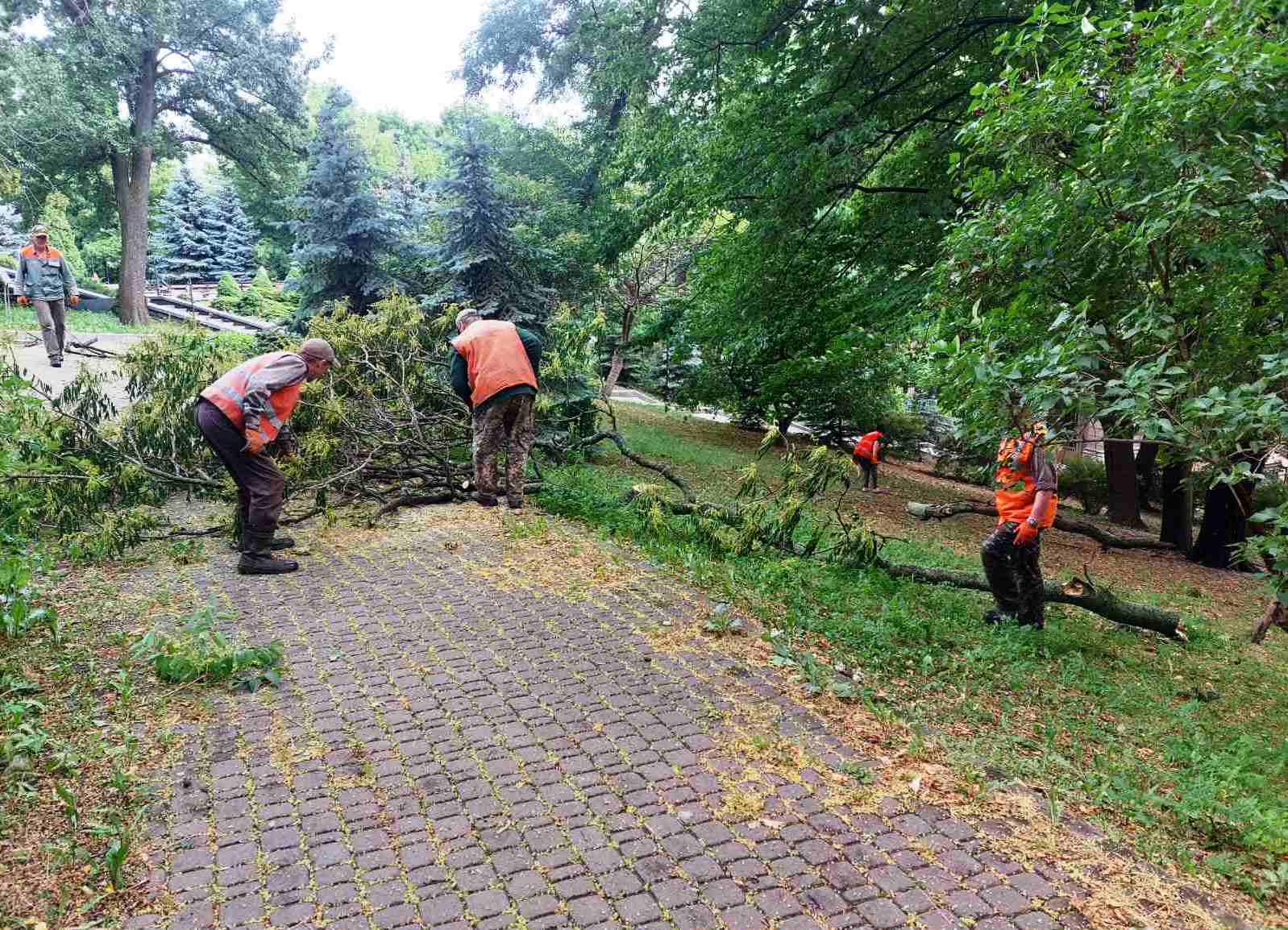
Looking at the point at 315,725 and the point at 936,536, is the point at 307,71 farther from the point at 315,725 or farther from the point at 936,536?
the point at 315,725

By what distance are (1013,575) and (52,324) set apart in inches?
513

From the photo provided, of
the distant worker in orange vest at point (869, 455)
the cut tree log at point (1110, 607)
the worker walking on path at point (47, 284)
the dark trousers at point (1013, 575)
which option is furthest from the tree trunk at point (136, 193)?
the cut tree log at point (1110, 607)

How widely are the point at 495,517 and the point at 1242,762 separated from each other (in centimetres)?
580

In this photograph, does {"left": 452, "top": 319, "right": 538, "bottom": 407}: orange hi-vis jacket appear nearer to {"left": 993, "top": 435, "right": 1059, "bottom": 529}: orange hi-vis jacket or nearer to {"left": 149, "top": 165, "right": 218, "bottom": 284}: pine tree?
{"left": 993, "top": 435, "right": 1059, "bottom": 529}: orange hi-vis jacket

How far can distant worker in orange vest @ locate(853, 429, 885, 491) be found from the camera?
42.7 ft

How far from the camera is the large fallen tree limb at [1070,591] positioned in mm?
6250

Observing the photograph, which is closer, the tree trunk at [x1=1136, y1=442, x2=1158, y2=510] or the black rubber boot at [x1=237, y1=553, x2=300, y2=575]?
the black rubber boot at [x1=237, y1=553, x2=300, y2=575]

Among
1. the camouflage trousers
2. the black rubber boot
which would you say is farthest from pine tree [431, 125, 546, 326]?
the black rubber boot

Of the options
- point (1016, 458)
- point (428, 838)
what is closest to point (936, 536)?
point (1016, 458)

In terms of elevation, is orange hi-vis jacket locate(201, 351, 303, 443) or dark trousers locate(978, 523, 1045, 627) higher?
orange hi-vis jacket locate(201, 351, 303, 443)

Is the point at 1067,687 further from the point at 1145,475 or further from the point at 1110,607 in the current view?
the point at 1145,475

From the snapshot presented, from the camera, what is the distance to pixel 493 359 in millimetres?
7523

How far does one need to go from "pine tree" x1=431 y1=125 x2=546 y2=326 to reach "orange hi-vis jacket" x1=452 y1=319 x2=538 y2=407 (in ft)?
13.0

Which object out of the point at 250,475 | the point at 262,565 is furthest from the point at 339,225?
the point at 262,565
